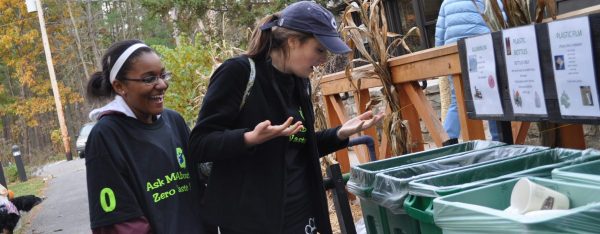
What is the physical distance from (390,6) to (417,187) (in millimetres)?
10107

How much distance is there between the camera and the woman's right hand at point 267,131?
2377 mm

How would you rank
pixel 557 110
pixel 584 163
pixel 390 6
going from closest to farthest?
pixel 584 163 < pixel 557 110 < pixel 390 6

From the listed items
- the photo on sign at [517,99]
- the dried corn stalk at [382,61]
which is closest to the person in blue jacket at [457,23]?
the dried corn stalk at [382,61]

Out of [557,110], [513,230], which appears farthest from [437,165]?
[513,230]

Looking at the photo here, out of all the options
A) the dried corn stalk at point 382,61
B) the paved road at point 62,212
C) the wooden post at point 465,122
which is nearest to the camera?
the wooden post at point 465,122

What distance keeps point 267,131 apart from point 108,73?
0.87 m

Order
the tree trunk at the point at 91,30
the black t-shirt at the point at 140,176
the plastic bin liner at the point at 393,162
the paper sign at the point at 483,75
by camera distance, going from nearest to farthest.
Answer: the black t-shirt at the point at 140,176 < the plastic bin liner at the point at 393,162 < the paper sign at the point at 483,75 < the tree trunk at the point at 91,30

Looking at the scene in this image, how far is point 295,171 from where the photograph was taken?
274cm

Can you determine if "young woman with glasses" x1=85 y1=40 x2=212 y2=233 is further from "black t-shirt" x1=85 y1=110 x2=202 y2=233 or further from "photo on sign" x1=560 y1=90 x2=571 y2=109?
"photo on sign" x1=560 y1=90 x2=571 y2=109

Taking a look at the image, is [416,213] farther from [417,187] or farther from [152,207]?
[152,207]

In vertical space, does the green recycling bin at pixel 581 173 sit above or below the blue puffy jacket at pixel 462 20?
below

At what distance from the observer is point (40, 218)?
1079cm

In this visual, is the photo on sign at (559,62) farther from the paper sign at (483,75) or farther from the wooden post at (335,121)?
the wooden post at (335,121)

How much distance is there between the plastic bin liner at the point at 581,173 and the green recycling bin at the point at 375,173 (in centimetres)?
62
